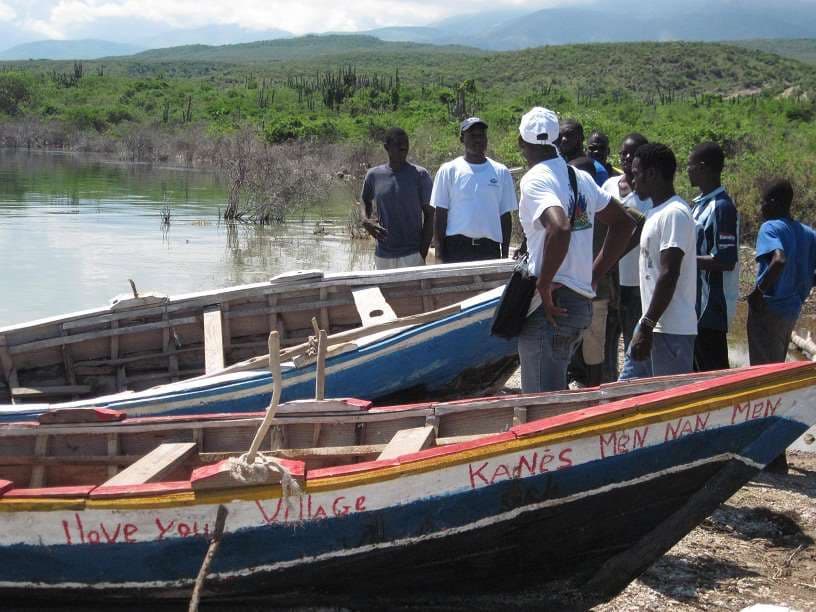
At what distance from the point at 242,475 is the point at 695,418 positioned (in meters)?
1.76

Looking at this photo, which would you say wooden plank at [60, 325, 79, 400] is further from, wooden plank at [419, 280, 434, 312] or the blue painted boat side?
the blue painted boat side

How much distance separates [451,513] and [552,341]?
0.99 m

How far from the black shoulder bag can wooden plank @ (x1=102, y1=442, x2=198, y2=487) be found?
155 centimetres

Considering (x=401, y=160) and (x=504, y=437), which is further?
(x=401, y=160)

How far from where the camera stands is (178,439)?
4.95 m

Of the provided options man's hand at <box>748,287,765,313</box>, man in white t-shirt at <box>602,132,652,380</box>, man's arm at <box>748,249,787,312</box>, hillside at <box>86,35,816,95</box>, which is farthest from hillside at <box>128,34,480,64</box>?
man's arm at <box>748,249,787,312</box>

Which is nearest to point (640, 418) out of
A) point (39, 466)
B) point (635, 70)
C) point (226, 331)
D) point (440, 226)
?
point (39, 466)

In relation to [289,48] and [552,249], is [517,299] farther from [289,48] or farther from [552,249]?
[289,48]

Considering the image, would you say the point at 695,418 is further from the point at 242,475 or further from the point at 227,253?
the point at 227,253

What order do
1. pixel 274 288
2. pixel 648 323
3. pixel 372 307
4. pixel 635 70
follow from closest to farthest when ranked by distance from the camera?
pixel 648 323
pixel 372 307
pixel 274 288
pixel 635 70

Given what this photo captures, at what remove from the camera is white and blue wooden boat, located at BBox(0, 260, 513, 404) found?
6625 mm

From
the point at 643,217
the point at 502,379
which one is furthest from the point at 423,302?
the point at 643,217

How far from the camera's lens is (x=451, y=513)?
3986 mm

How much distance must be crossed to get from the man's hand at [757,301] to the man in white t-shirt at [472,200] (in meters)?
1.78
